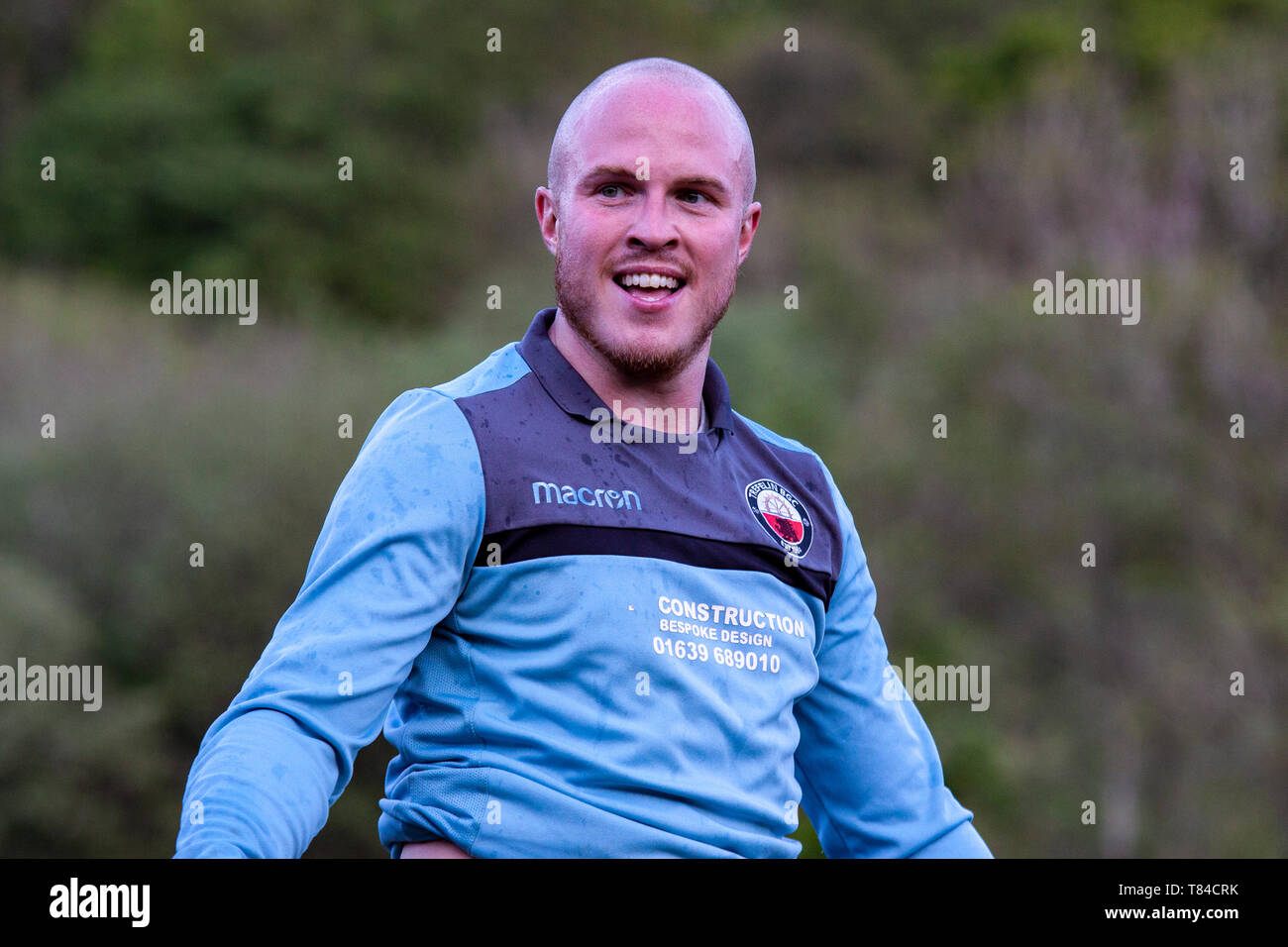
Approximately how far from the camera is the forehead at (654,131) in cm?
335

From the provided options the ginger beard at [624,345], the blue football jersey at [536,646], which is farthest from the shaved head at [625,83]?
the blue football jersey at [536,646]

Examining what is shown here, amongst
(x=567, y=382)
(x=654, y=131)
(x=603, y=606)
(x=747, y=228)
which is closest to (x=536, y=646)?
(x=603, y=606)

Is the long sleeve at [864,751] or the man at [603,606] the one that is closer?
the man at [603,606]

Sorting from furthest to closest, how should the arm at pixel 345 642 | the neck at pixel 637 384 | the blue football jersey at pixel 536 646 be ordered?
the neck at pixel 637 384, the blue football jersey at pixel 536 646, the arm at pixel 345 642

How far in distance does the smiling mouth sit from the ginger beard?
39mm

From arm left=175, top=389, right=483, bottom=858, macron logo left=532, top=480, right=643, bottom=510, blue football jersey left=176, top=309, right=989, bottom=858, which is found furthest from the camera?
macron logo left=532, top=480, right=643, bottom=510

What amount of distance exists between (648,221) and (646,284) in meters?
0.13

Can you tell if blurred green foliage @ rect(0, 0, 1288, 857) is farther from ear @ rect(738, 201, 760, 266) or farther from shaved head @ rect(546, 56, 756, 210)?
shaved head @ rect(546, 56, 756, 210)

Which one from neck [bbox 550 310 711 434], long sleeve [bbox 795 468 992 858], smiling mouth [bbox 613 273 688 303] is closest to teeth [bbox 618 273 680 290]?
smiling mouth [bbox 613 273 688 303]

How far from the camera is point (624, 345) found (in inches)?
135

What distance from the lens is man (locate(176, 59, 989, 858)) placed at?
9.52 ft

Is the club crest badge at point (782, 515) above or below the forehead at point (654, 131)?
below

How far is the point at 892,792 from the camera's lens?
11.9ft

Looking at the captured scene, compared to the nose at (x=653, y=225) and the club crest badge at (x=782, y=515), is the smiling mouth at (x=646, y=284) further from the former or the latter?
the club crest badge at (x=782, y=515)
